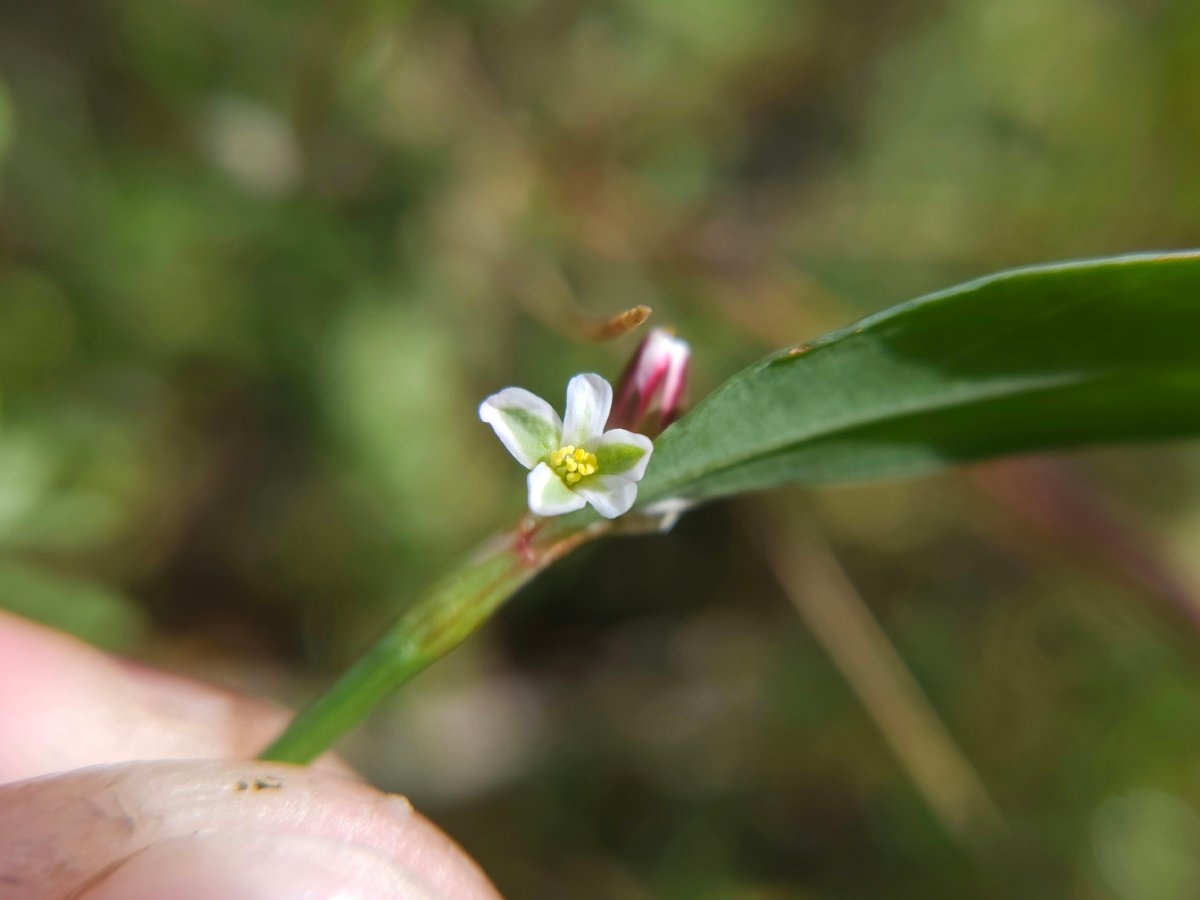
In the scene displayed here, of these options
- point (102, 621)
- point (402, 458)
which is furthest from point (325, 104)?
point (102, 621)

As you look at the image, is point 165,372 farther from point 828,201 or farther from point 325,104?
point 828,201

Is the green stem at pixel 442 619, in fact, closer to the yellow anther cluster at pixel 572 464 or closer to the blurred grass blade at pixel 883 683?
the yellow anther cluster at pixel 572 464

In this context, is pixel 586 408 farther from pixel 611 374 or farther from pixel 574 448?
pixel 611 374

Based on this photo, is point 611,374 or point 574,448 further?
point 611,374

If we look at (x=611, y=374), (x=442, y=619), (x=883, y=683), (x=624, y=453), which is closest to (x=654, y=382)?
(x=624, y=453)

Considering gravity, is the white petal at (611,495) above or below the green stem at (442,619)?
above

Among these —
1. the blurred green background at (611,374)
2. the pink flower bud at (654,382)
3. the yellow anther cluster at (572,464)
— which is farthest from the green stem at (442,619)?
the blurred green background at (611,374)

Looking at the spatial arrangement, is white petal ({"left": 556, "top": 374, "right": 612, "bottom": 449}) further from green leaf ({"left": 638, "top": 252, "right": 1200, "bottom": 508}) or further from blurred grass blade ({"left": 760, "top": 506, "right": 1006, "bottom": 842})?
blurred grass blade ({"left": 760, "top": 506, "right": 1006, "bottom": 842})
